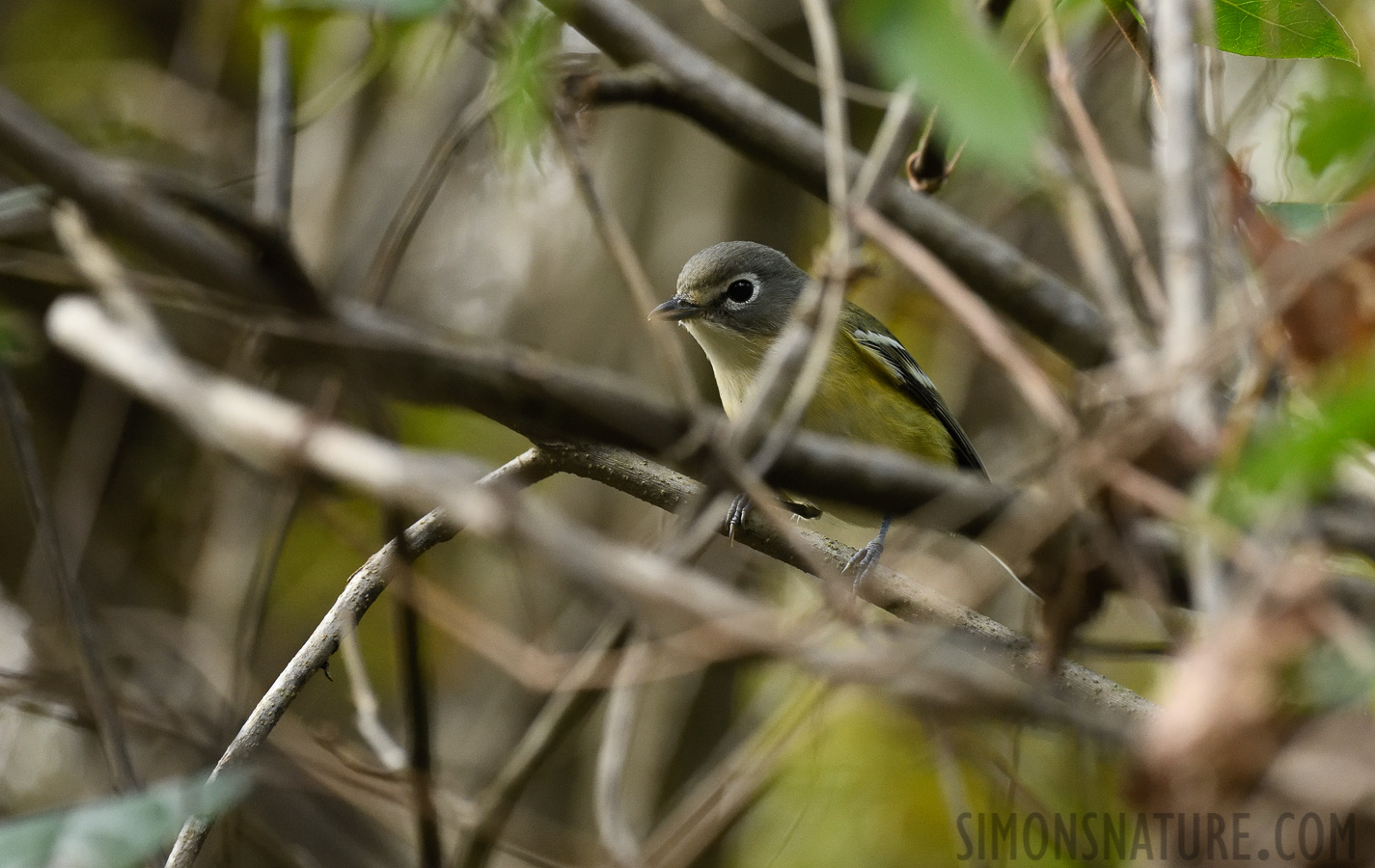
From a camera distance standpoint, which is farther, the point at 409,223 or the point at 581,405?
the point at 409,223

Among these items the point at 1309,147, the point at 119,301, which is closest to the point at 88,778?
the point at 119,301

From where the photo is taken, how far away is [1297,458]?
122 centimetres

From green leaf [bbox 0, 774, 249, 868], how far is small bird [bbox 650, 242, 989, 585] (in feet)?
10.7

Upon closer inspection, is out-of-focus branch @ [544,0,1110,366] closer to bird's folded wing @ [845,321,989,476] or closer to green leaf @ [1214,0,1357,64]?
bird's folded wing @ [845,321,989,476]

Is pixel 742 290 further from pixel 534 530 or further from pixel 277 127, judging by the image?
pixel 534 530

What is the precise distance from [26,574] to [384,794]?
4.50m

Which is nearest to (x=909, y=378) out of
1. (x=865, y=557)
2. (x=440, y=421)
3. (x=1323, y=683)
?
(x=865, y=557)

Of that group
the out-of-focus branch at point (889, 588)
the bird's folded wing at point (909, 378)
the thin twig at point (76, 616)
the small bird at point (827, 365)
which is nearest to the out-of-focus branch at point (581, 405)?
the out-of-focus branch at point (889, 588)

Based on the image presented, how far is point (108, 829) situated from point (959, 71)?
148 cm

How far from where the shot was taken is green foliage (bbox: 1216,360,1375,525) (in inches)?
47.5

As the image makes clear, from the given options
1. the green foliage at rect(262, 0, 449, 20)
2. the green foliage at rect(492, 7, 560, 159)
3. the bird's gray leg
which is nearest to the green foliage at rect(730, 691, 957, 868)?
the bird's gray leg

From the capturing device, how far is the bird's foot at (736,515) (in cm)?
332

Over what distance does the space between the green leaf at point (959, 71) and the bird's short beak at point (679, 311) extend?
3.52 metres

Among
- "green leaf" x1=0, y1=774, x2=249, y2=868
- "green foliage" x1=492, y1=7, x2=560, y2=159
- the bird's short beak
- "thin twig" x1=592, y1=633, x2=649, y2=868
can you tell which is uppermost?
the bird's short beak
